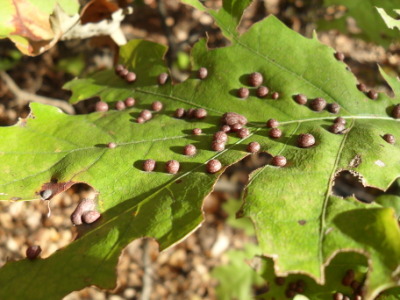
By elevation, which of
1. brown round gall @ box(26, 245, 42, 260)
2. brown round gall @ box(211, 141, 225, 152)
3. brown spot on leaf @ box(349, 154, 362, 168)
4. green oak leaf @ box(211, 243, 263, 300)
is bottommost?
green oak leaf @ box(211, 243, 263, 300)

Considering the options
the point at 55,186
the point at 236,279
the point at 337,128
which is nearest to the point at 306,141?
the point at 337,128

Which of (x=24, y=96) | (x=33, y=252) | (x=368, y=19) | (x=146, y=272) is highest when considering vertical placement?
(x=368, y=19)

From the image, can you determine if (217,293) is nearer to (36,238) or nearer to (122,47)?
(36,238)

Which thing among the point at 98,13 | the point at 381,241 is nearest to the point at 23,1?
the point at 98,13

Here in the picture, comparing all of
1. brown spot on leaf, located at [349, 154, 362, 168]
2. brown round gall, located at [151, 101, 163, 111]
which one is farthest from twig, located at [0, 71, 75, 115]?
brown spot on leaf, located at [349, 154, 362, 168]

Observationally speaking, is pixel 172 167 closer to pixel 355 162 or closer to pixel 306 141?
pixel 306 141

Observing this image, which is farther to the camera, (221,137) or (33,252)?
(221,137)

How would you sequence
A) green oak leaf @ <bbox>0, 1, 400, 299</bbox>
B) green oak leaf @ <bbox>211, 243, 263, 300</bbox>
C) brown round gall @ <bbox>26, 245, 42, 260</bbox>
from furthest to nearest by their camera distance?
1. green oak leaf @ <bbox>211, 243, 263, 300</bbox>
2. brown round gall @ <bbox>26, 245, 42, 260</bbox>
3. green oak leaf @ <bbox>0, 1, 400, 299</bbox>

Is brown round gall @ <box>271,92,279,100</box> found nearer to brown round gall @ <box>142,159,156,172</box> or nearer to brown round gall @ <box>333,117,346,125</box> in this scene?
brown round gall @ <box>333,117,346,125</box>
